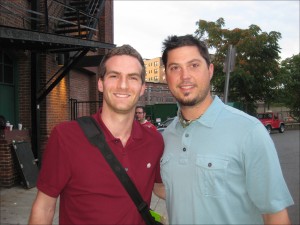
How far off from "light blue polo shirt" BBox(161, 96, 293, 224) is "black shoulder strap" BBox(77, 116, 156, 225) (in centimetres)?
21

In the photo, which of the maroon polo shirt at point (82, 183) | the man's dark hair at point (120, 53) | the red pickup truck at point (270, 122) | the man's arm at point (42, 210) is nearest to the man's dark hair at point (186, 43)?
the man's dark hair at point (120, 53)

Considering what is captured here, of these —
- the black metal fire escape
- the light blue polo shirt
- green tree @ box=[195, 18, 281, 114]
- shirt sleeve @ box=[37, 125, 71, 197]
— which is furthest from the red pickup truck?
shirt sleeve @ box=[37, 125, 71, 197]

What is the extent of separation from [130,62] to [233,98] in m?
27.4

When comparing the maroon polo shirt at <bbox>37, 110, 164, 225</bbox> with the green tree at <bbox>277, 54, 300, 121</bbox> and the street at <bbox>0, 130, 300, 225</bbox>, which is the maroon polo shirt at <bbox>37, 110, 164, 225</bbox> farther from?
the green tree at <bbox>277, 54, 300, 121</bbox>

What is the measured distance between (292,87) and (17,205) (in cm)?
3709

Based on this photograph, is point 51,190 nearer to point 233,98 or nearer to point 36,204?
point 36,204

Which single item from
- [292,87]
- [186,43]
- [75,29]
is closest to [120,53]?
[186,43]

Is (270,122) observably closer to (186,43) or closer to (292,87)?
(292,87)

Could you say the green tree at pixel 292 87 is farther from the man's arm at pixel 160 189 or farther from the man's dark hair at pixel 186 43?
the man's dark hair at pixel 186 43

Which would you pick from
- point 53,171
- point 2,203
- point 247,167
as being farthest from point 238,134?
point 2,203

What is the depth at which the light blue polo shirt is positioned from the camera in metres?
2.01

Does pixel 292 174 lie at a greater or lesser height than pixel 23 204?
lesser

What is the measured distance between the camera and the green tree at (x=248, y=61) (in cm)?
2773

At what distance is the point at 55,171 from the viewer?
215 cm
